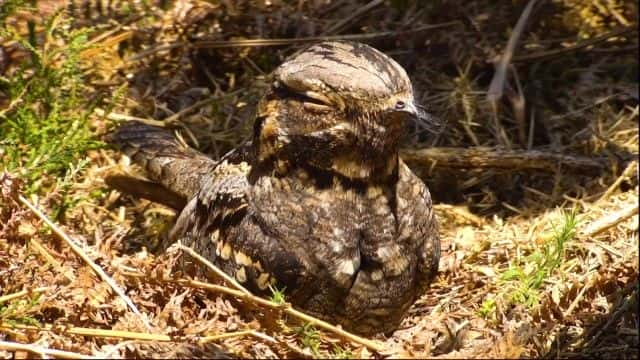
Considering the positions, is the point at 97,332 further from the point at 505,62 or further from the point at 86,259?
the point at 505,62

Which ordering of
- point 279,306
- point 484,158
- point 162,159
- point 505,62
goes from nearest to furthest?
point 279,306 < point 162,159 < point 484,158 < point 505,62

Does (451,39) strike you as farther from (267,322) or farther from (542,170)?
(267,322)

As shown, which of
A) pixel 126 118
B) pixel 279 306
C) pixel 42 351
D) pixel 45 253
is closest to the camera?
pixel 42 351

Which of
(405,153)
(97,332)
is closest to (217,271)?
(97,332)

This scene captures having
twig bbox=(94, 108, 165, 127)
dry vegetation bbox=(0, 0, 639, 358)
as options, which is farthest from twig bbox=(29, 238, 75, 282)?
twig bbox=(94, 108, 165, 127)

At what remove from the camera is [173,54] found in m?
4.68

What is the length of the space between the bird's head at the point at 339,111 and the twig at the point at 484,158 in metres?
1.23

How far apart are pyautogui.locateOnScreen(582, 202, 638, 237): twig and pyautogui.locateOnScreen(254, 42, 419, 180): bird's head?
1.18 m

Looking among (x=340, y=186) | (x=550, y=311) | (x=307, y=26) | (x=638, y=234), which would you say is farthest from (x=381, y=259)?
(x=307, y=26)

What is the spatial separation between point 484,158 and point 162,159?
1.29m

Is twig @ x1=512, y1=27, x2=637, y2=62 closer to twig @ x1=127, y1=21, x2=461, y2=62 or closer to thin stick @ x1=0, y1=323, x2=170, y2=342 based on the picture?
twig @ x1=127, y1=21, x2=461, y2=62

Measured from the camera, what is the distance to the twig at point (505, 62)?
4.39 meters

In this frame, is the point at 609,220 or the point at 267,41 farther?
the point at 267,41

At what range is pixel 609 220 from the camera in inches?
151
